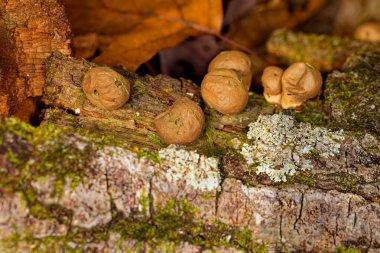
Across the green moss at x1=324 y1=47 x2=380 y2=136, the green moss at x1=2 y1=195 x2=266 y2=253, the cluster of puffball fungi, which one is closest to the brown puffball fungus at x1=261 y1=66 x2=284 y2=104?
the cluster of puffball fungi

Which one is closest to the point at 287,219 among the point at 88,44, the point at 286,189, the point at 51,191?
the point at 286,189

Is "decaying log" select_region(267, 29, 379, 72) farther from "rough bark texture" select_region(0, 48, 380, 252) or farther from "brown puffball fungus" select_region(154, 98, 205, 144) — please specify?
"brown puffball fungus" select_region(154, 98, 205, 144)

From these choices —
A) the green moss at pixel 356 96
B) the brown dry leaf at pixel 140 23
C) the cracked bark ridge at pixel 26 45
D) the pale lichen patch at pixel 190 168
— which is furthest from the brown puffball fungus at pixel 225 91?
the cracked bark ridge at pixel 26 45

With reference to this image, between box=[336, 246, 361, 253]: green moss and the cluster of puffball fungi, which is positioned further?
the cluster of puffball fungi

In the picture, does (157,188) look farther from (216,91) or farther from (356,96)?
(356,96)

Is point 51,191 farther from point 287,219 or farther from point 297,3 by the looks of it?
point 297,3

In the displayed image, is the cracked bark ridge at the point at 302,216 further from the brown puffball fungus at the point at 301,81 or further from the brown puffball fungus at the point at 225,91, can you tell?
the brown puffball fungus at the point at 301,81
